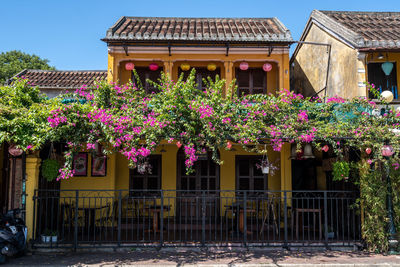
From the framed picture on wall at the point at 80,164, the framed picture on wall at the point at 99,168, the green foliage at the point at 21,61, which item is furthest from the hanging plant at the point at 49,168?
the green foliage at the point at 21,61

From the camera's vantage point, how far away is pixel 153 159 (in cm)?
1275

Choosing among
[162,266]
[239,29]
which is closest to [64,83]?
[239,29]

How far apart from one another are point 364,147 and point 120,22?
31.2 feet

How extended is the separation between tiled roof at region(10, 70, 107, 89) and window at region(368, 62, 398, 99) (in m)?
10.8

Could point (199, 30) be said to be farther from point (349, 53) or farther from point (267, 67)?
point (349, 53)

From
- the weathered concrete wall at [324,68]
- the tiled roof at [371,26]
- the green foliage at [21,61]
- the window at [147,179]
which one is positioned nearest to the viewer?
the tiled roof at [371,26]

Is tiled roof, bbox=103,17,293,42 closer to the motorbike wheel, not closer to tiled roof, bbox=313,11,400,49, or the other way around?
tiled roof, bbox=313,11,400,49

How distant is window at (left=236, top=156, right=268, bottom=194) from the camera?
12.7 m

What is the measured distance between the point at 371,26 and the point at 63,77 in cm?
1309

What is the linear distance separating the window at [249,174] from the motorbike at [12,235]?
7.07 m

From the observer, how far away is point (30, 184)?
9.08m

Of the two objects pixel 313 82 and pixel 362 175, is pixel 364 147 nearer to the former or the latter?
pixel 362 175

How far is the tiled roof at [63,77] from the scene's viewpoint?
49.9 feet

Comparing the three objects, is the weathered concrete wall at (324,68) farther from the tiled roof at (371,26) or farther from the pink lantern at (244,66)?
the pink lantern at (244,66)
